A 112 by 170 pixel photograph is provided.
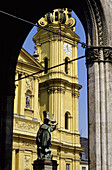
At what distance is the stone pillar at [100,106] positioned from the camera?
426 inches

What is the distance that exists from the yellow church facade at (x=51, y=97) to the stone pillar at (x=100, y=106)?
107ft

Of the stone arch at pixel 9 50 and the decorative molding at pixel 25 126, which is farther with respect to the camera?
the decorative molding at pixel 25 126

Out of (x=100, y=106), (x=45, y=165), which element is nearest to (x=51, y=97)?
(x=45, y=165)

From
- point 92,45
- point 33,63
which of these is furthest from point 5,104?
point 33,63

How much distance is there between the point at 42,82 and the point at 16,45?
40.7m

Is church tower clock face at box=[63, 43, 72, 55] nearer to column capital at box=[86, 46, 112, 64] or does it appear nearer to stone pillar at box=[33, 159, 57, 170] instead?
stone pillar at box=[33, 159, 57, 170]

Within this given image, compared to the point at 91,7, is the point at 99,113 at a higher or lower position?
lower

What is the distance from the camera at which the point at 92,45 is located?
37.9 feet

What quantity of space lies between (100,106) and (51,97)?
4246 cm

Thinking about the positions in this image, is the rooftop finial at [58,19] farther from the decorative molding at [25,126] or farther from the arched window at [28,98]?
the decorative molding at [25,126]

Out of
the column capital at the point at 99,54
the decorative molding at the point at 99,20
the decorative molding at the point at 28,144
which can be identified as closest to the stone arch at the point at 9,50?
the decorative molding at the point at 99,20

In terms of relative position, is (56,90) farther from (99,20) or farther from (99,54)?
(99,54)

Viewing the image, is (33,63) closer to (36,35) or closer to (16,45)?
(36,35)

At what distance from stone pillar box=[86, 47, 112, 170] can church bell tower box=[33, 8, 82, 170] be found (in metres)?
38.6
